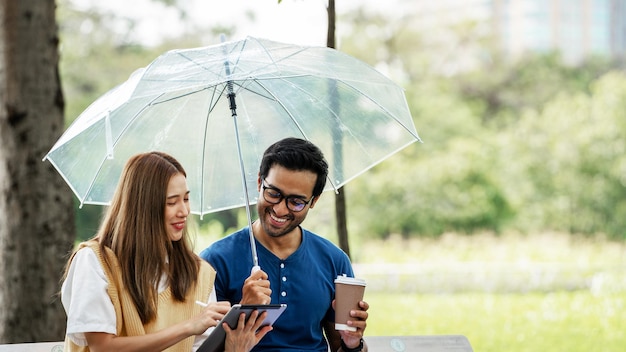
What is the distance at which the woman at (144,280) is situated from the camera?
7.57ft

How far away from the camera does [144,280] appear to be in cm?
239

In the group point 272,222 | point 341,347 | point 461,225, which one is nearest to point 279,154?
point 272,222

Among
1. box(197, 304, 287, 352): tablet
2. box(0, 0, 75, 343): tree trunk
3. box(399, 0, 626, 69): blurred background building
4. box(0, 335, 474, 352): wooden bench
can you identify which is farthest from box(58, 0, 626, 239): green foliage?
box(399, 0, 626, 69): blurred background building

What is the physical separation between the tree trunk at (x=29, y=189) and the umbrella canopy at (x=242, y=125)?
53.8 inches

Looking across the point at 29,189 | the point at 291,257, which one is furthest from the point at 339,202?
the point at 29,189

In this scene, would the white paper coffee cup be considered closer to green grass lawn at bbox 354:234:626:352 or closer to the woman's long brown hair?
the woman's long brown hair

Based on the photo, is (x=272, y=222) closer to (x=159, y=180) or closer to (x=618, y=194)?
(x=159, y=180)

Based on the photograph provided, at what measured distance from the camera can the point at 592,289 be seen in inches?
443

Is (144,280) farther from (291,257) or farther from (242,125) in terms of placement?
(242,125)

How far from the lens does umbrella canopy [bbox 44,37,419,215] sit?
8.55 feet

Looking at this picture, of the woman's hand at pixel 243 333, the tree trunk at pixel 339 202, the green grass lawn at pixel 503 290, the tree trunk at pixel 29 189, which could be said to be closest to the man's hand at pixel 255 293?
the woman's hand at pixel 243 333

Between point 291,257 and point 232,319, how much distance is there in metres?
0.51

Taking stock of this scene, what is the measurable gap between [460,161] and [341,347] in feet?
47.5

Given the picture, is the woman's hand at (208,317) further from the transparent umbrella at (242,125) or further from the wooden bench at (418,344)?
the wooden bench at (418,344)
